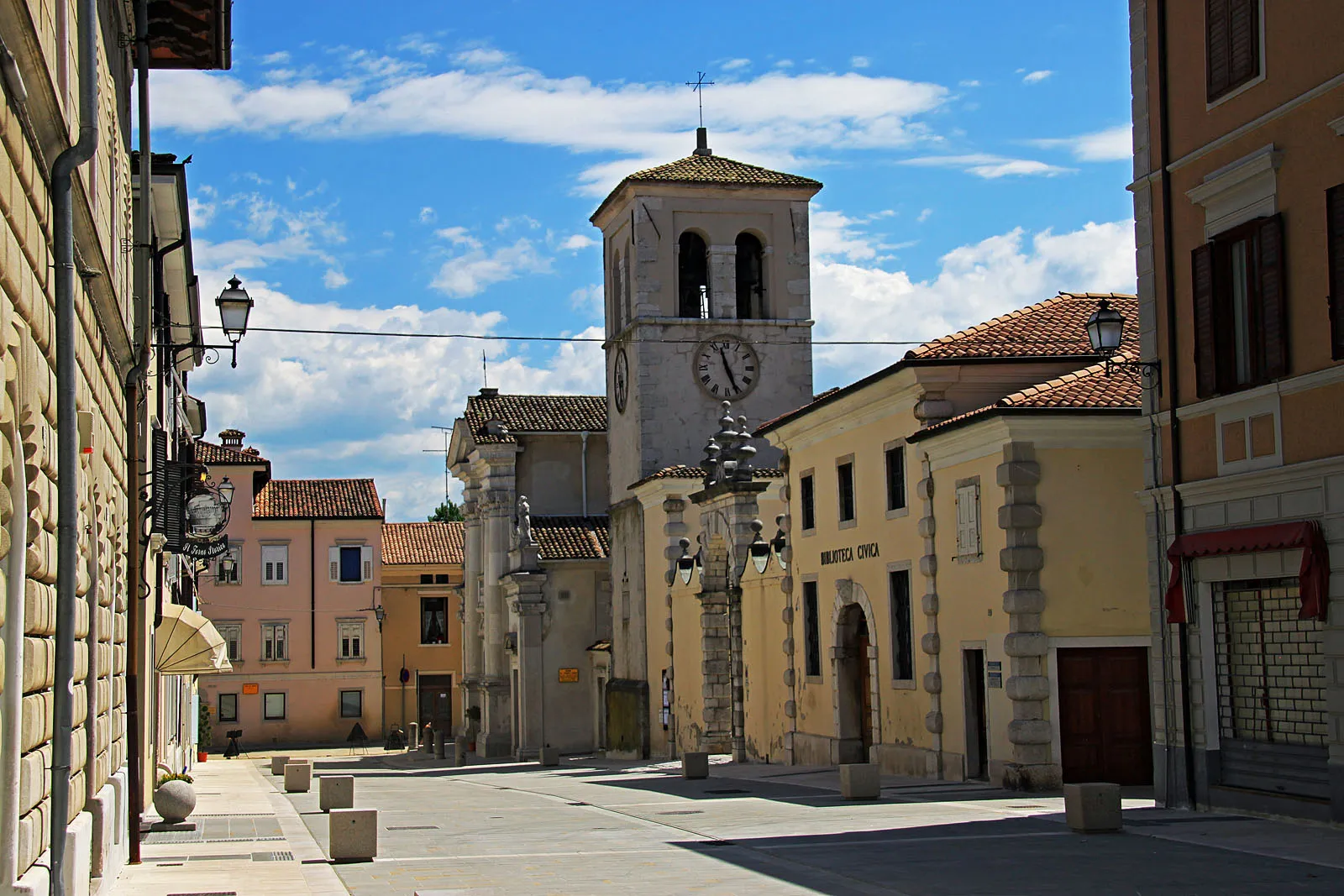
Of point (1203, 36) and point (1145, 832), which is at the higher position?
point (1203, 36)

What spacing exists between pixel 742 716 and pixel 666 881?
2420cm

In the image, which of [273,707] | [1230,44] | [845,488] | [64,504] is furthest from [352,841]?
[273,707]

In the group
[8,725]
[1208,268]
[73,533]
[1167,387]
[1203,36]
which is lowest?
[8,725]

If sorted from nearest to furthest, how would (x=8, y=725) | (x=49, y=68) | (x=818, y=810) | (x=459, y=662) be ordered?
1. (x=8, y=725)
2. (x=49, y=68)
3. (x=818, y=810)
4. (x=459, y=662)

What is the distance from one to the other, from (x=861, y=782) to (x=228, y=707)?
170 feet

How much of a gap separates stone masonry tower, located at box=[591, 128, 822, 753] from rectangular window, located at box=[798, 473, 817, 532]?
44.2ft

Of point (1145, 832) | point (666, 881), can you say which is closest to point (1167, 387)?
point (1145, 832)

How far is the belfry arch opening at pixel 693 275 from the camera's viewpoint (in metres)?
50.4

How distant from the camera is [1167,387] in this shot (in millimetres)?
20547

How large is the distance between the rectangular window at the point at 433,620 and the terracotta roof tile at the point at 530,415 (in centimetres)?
1700

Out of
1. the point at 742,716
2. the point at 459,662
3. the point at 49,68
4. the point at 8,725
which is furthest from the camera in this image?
the point at 459,662

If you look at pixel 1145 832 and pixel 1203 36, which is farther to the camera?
pixel 1203 36

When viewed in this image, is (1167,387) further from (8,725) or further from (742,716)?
(742,716)

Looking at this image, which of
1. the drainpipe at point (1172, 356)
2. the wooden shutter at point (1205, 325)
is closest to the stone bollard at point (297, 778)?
the drainpipe at point (1172, 356)
